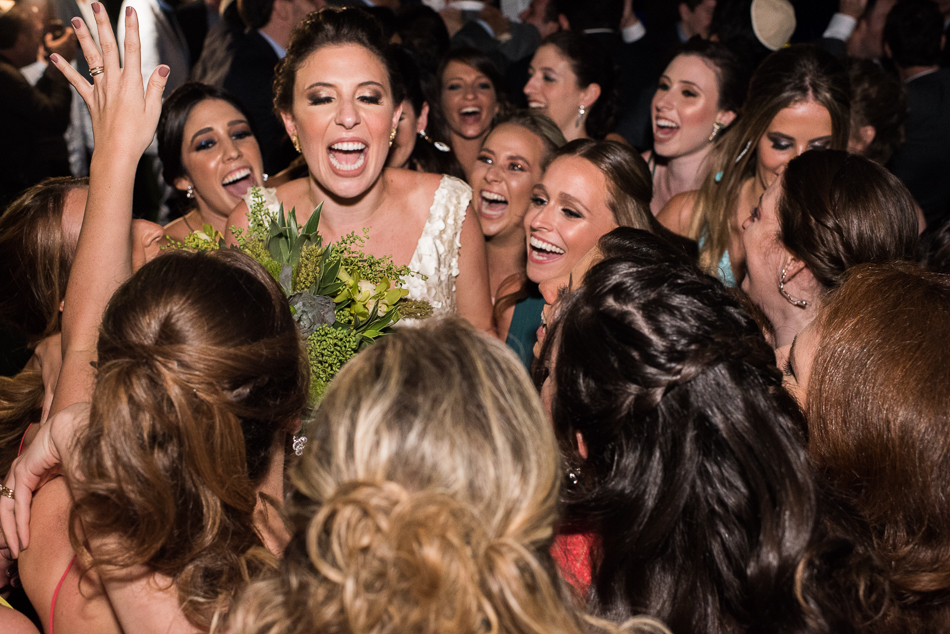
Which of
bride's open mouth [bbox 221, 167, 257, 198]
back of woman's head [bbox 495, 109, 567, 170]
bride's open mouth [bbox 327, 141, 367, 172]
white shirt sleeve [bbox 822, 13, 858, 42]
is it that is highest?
white shirt sleeve [bbox 822, 13, 858, 42]

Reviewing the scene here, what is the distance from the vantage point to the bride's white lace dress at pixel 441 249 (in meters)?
2.92

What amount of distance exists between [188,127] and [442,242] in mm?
1330

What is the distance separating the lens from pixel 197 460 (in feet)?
4.08

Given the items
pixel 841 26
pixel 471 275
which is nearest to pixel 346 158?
pixel 471 275

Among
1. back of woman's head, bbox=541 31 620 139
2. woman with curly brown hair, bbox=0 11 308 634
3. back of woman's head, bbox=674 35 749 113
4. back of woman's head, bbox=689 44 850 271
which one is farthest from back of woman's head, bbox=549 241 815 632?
back of woman's head, bbox=541 31 620 139

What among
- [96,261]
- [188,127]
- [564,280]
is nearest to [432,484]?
[96,261]

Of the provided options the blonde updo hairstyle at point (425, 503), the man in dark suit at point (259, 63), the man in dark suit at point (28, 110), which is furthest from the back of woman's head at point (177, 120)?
the blonde updo hairstyle at point (425, 503)

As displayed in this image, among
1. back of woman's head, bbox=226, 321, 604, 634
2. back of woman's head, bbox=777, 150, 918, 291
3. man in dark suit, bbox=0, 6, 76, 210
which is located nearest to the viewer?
back of woman's head, bbox=226, 321, 604, 634

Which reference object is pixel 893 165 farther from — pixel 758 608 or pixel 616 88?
pixel 758 608

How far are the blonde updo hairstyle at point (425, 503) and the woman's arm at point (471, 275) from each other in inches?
78.7

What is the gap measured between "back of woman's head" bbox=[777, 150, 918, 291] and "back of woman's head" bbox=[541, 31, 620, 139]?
7.81ft

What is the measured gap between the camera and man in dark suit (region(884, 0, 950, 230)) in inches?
174

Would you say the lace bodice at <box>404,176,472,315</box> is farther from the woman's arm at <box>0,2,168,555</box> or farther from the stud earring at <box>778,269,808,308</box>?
the woman's arm at <box>0,2,168,555</box>

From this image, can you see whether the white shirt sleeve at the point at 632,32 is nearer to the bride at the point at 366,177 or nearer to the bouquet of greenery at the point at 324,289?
the bride at the point at 366,177
